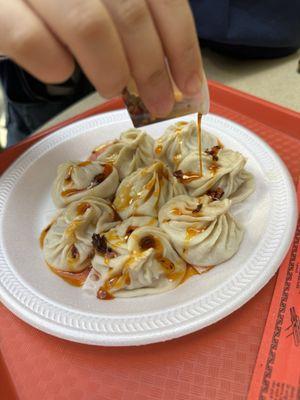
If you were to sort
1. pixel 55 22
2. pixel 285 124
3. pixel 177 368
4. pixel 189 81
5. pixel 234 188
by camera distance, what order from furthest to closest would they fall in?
pixel 285 124 < pixel 234 188 < pixel 177 368 < pixel 189 81 < pixel 55 22

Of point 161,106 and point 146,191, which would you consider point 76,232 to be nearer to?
point 146,191

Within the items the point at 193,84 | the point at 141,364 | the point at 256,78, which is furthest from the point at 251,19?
the point at 141,364

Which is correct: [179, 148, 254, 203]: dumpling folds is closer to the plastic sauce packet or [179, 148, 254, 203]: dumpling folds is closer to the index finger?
the plastic sauce packet

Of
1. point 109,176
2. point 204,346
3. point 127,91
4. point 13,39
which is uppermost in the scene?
point 13,39

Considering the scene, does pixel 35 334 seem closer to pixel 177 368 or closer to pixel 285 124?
pixel 177 368

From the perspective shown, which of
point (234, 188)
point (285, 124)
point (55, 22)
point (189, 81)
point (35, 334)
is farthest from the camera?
point (285, 124)

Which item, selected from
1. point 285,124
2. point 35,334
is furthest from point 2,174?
point 285,124

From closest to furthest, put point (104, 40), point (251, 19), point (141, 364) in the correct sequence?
point (104, 40) → point (141, 364) → point (251, 19)
